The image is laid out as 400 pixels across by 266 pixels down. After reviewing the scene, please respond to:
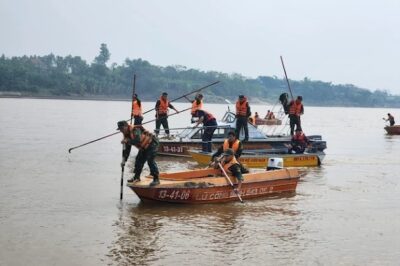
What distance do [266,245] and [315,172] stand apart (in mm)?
9446

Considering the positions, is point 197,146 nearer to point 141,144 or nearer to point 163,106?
point 163,106

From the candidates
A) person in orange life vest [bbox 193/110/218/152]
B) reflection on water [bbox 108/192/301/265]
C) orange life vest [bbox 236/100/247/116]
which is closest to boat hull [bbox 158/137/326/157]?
person in orange life vest [bbox 193/110/218/152]

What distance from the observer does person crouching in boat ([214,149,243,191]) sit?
13328 millimetres

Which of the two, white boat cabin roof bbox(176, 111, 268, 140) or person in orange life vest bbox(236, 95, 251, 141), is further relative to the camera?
white boat cabin roof bbox(176, 111, 268, 140)

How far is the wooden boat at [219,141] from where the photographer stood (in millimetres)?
21969

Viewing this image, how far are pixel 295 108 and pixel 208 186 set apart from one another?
34.6 ft

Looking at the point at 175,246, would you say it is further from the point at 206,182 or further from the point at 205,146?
the point at 205,146

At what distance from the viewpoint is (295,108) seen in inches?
894

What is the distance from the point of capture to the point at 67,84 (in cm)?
13412

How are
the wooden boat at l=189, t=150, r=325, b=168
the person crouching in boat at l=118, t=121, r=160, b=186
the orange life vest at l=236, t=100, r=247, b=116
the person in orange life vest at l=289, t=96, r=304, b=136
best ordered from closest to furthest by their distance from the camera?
1. the person crouching in boat at l=118, t=121, r=160, b=186
2. the wooden boat at l=189, t=150, r=325, b=168
3. the orange life vest at l=236, t=100, r=247, b=116
4. the person in orange life vest at l=289, t=96, r=304, b=136

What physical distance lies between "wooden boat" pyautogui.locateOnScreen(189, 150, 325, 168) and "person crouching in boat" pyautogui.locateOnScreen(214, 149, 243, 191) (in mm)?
5276

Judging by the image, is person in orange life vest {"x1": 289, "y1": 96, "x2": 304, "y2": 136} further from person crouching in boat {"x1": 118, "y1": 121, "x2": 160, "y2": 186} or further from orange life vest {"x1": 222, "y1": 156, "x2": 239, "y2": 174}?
person crouching in boat {"x1": 118, "y1": 121, "x2": 160, "y2": 186}

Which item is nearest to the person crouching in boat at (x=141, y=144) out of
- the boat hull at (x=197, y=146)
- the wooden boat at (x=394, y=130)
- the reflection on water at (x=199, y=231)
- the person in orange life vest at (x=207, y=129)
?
the reflection on water at (x=199, y=231)

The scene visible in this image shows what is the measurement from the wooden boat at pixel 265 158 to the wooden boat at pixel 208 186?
13.7 ft
